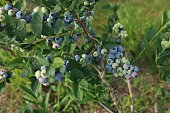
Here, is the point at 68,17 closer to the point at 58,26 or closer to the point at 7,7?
the point at 58,26

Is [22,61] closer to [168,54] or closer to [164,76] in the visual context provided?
[168,54]

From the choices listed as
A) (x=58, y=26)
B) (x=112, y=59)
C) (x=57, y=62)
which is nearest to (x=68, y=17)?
(x=58, y=26)

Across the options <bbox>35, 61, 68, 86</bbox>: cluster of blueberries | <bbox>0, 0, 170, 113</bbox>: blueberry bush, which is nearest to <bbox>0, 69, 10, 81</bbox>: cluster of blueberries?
<bbox>0, 0, 170, 113</bbox>: blueberry bush

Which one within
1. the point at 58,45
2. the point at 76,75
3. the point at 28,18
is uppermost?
the point at 28,18

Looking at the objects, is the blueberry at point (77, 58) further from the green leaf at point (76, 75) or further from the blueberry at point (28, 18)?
the blueberry at point (28, 18)

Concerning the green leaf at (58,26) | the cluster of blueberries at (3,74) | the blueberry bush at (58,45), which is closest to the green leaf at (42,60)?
the blueberry bush at (58,45)

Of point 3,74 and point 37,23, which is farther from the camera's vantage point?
point 3,74
